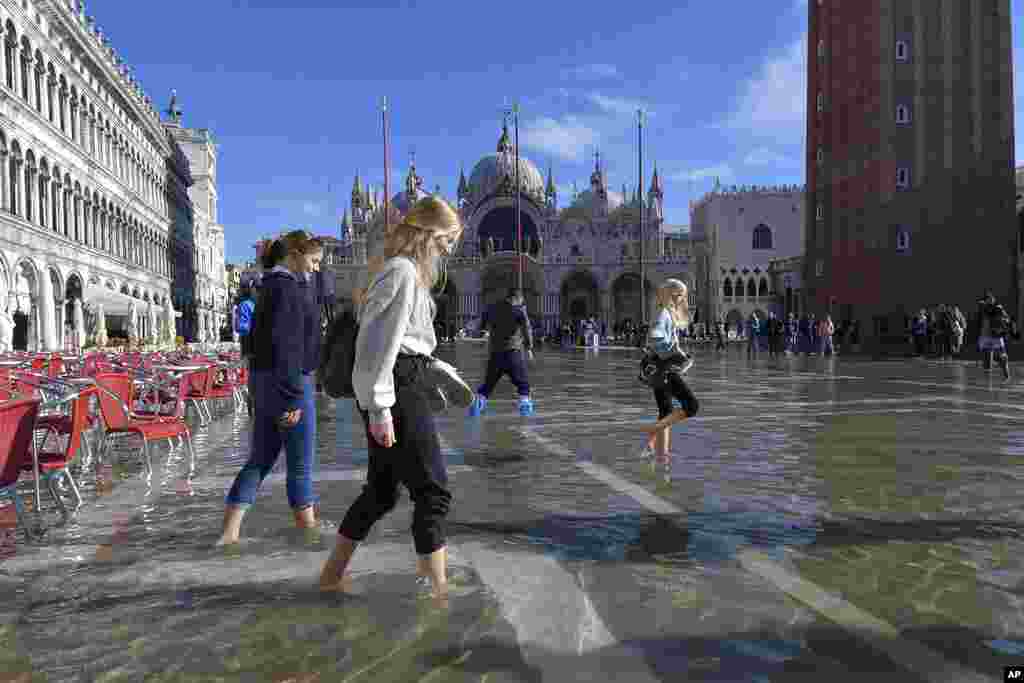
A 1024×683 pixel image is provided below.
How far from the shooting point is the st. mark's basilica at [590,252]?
73.5m

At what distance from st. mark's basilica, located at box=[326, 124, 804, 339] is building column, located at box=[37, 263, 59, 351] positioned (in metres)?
47.3

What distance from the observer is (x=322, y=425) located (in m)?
9.78

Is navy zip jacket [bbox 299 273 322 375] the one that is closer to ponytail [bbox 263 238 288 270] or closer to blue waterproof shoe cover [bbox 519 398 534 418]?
ponytail [bbox 263 238 288 270]

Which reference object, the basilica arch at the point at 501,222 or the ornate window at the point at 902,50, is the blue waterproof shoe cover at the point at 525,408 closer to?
the ornate window at the point at 902,50

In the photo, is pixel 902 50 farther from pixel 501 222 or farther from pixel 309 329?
pixel 501 222

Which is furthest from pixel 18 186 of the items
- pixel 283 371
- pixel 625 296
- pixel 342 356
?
pixel 625 296

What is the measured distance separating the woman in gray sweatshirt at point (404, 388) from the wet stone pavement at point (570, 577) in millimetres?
293

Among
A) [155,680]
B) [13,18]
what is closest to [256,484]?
[155,680]

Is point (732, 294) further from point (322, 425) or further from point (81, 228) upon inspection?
point (322, 425)

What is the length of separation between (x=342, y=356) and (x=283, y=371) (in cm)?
86

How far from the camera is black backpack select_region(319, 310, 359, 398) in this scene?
3602mm

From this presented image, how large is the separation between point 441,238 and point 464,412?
7.47 metres

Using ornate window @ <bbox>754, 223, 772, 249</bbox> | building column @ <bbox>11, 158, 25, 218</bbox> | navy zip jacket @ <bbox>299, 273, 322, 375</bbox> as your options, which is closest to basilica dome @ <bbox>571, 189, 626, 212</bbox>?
ornate window @ <bbox>754, 223, 772, 249</bbox>

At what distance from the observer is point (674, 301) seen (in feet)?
22.9
